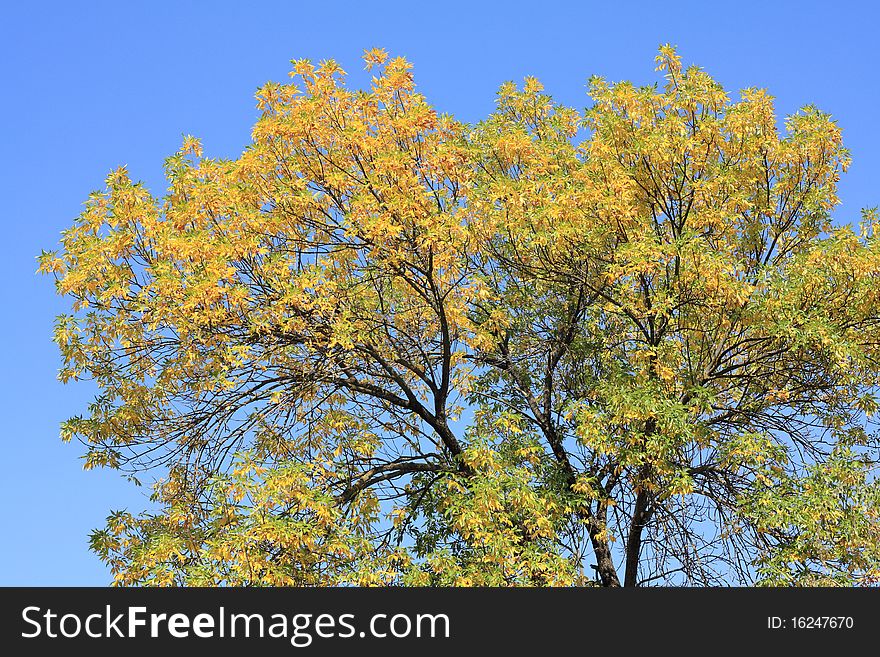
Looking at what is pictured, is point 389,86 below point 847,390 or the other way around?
the other way around

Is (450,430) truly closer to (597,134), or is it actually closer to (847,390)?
(597,134)

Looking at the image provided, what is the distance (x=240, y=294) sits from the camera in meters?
12.0

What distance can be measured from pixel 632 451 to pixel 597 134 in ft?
14.7

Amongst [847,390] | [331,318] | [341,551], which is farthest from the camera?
[847,390]

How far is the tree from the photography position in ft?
39.6

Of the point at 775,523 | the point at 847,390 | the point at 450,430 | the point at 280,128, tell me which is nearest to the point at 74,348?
the point at 280,128

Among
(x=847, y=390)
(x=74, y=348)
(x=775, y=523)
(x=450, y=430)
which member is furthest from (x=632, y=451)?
(x=74, y=348)

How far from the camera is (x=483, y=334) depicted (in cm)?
1393

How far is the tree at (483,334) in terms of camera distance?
39.6 ft

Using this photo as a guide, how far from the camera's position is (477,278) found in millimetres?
13781

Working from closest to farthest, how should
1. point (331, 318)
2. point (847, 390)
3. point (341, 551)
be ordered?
point (341, 551)
point (331, 318)
point (847, 390)

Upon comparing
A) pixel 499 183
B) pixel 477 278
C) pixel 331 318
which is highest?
pixel 499 183

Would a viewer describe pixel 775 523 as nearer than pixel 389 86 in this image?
Yes

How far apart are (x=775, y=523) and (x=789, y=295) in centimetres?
289
